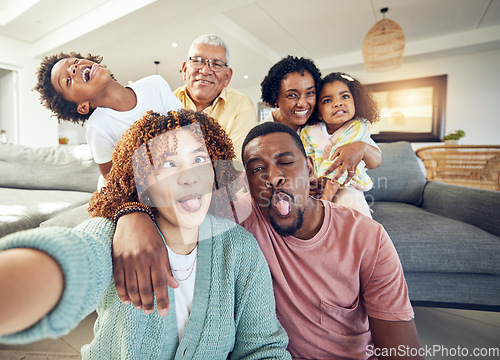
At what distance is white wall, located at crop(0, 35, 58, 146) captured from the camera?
93 centimetres

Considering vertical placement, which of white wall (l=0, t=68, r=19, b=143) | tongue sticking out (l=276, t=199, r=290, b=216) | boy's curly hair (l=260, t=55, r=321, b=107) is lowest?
tongue sticking out (l=276, t=199, r=290, b=216)

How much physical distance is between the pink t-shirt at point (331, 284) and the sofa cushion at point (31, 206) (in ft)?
4.51

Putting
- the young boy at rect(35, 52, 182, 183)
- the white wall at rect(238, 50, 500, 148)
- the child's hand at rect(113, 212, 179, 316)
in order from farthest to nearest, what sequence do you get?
the white wall at rect(238, 50, 500, 148), the young boy at rect(35, 52, 182, 183), the child's hand at rect(113, 212, 179, 316)

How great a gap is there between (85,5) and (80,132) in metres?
3.53

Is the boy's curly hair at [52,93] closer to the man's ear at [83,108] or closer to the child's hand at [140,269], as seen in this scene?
the man's ear at [83,108]

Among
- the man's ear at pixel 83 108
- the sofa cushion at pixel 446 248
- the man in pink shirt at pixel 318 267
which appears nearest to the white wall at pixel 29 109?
the man's ear at pixel 83 108

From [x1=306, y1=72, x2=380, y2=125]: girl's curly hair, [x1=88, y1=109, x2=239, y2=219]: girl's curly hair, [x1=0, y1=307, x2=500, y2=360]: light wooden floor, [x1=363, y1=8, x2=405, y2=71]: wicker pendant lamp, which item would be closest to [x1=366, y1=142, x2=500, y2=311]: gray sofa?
[x1=0, y1=307, x2=500, y2=360]: light wooden floor

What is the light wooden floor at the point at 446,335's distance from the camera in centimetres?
104

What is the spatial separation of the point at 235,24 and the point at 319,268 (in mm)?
3877

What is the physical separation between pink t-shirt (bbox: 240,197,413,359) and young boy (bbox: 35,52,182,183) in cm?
58

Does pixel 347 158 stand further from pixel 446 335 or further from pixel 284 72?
pixel 446 335

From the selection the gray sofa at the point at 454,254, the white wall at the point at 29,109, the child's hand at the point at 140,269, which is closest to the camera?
the child's hand at the point at 140,269

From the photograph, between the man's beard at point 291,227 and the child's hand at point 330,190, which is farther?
the child's hand at point 330,190

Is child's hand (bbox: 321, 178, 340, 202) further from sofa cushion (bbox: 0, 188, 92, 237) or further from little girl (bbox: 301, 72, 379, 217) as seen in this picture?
sofa cushion (bbox: 0, 188, 92, 237)
